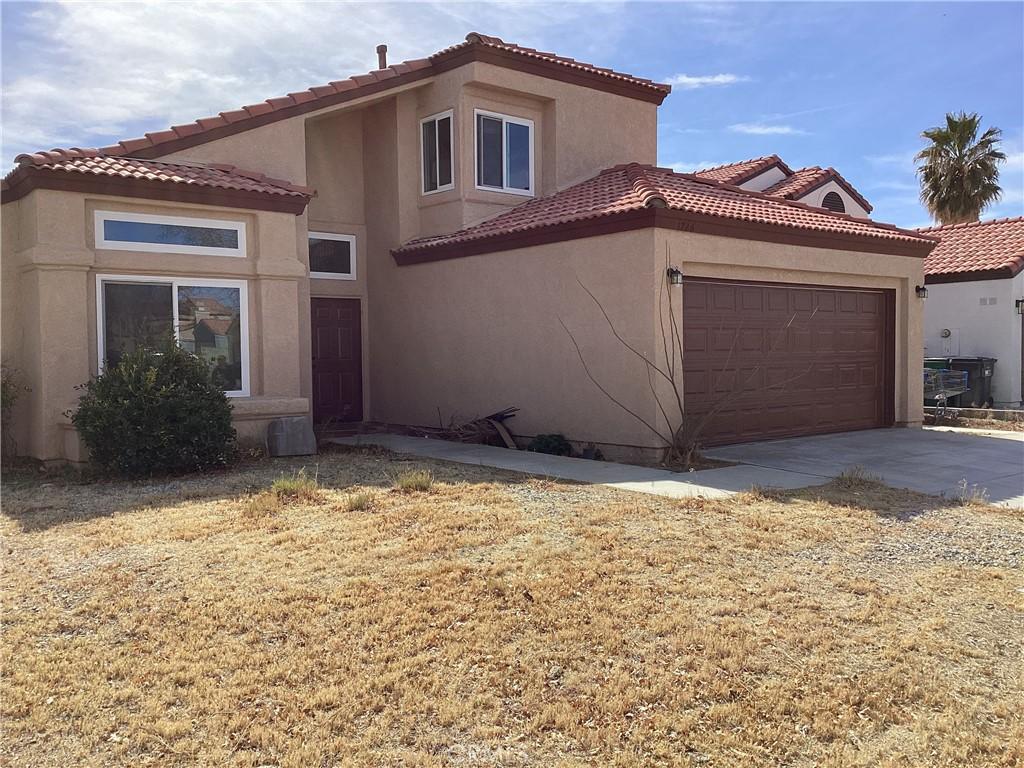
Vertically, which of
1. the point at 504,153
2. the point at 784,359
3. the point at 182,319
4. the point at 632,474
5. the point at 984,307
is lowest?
the point at 632,474

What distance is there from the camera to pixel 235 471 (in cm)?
1070

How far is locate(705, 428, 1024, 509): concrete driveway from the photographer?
10.1m

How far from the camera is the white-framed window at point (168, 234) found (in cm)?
1130

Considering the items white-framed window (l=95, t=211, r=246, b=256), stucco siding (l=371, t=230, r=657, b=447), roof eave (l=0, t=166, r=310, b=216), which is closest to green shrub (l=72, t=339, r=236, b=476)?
white-framed window (l=95, t=211, r=246, b=256)

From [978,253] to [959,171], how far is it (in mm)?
12103

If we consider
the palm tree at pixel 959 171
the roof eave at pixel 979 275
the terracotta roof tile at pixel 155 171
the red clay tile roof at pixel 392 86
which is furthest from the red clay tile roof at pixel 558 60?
the palm tree at pixel 959 171

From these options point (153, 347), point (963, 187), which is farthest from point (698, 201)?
point (963, 187)

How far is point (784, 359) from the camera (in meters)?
13.9

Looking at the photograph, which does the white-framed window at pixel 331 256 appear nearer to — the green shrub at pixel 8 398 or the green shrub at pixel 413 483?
the green shrub at pixel 8 398

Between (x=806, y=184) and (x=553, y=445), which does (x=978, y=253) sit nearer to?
(x=806, y=184)

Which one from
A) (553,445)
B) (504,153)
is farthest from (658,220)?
(504,153)

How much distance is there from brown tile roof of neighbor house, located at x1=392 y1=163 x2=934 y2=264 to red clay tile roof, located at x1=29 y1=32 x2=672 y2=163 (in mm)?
2285

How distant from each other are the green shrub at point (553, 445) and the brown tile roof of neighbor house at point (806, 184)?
1111 centimetres

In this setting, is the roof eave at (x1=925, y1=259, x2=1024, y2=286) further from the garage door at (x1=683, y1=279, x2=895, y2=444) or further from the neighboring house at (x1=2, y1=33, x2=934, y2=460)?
the garage door at (x1=683, y1=279, x2=895, y2=444)
